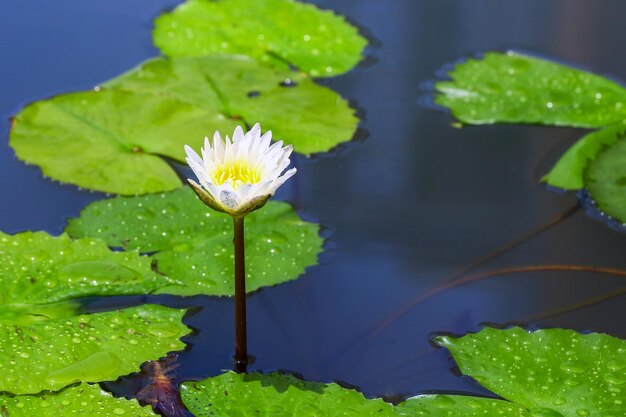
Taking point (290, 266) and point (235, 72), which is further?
point (235, 72)

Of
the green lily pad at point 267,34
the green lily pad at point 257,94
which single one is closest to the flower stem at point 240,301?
the green lily pad at point 257,94

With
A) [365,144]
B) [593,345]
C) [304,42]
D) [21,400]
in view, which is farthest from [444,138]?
[21,400]

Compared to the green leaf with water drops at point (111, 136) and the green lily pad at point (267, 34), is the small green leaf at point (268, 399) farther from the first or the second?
the green lily pad at point (267, 34)

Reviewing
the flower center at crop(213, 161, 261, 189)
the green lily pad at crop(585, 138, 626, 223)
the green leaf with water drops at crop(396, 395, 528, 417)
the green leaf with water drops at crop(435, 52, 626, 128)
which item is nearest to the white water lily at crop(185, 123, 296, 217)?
the flower center at crop(213, 161, 261, 189)

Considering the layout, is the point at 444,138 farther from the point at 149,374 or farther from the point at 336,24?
the point at 149,374

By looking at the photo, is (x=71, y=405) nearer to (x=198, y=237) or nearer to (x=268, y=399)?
(x=268, y=399)
